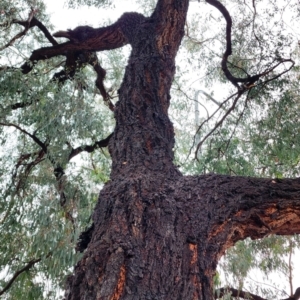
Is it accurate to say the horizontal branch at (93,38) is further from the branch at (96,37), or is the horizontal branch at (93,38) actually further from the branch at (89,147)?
the branch at (89,147)

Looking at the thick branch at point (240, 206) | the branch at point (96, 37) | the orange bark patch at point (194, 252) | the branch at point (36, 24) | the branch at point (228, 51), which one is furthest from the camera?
the branch at point (36, 24)

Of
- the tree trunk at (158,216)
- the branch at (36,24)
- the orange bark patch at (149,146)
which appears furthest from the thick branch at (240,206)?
the branch at (36,24)

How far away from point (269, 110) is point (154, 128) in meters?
2.10

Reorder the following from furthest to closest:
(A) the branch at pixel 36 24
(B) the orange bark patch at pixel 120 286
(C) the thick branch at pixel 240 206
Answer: (A) the branch at pixel 36 24, (C) the thick branch at pixel 240 206, (B) the orange bark patch at pixel 120 286

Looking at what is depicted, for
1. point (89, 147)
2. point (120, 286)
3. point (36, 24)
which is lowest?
point (120, 286)

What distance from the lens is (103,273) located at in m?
1.15

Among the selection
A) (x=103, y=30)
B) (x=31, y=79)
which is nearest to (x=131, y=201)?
(x=103, y=30)

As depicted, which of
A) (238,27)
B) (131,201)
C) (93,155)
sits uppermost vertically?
(238,27)

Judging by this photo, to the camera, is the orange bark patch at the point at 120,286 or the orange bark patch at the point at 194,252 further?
the orange bark patch at the point at 194,252

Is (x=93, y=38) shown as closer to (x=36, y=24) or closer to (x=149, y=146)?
(x=36, y=24)

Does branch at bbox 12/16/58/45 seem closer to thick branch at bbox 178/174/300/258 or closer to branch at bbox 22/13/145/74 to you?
branch at bbox 22/13/145/74

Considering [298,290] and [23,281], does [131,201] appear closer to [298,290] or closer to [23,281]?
[23,281]

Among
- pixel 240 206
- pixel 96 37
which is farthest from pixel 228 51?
pixel 240 206

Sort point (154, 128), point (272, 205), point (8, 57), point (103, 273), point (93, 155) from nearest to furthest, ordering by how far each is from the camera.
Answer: point (103, 273) → point (272, 205) → point (154, 128) → point (8, 57) → point (93, 155)
